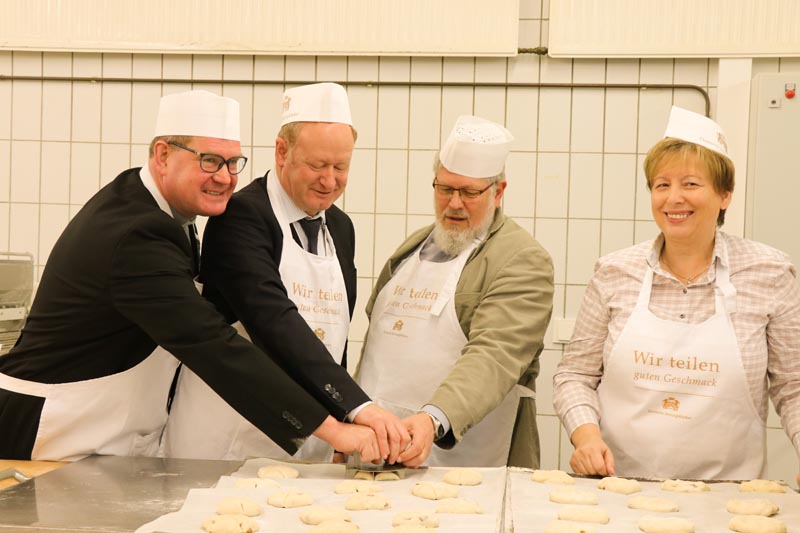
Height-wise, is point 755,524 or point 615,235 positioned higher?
point 615,235

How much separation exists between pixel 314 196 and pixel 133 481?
80 cm

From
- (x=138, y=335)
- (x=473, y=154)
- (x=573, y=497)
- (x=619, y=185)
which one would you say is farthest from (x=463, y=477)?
(x=619, y=185)

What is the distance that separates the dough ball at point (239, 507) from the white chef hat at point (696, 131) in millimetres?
1189

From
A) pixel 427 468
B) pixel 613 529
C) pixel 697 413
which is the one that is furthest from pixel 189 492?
pixel 697 413

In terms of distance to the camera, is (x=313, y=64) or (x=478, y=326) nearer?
(x=478, y=326)

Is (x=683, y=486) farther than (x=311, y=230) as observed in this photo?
No

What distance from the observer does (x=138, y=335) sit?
1.73 meters

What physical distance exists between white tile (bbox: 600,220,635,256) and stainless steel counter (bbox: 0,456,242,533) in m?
2.08

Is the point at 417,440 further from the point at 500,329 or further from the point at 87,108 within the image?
the point at 87,108

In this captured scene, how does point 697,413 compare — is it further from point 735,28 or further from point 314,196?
point 735,28

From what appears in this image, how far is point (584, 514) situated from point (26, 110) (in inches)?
122

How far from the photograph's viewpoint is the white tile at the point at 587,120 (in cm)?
334

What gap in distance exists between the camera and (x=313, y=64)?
3426mm

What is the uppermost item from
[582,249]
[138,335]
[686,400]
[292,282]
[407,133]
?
[407,133]
